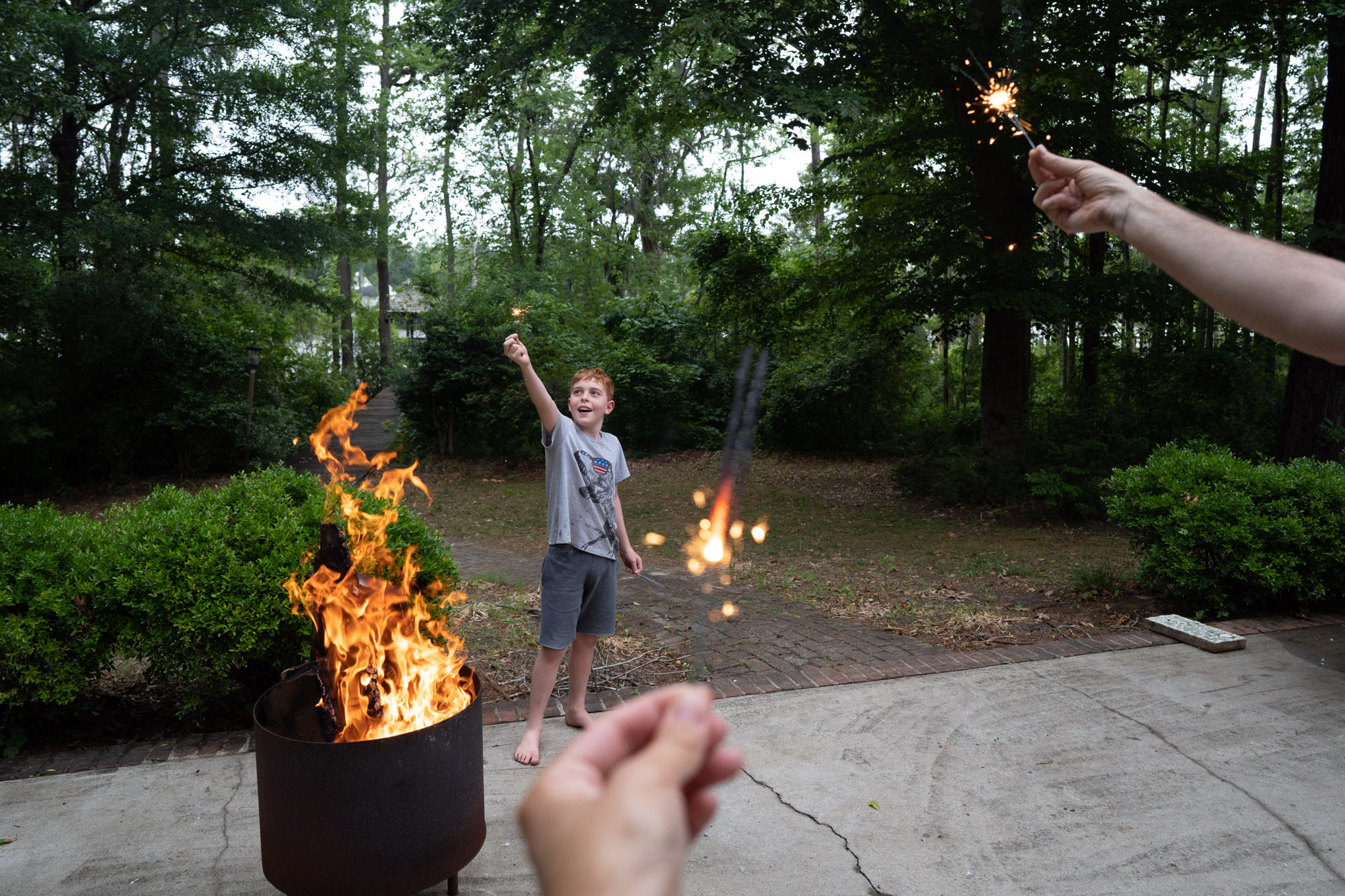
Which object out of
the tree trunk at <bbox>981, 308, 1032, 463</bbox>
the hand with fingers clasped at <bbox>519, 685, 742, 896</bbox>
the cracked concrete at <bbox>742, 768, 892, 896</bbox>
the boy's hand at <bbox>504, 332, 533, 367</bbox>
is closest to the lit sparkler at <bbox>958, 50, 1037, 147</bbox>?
the tree trunk at <bbox>981, 308, 1032, 463</bbox>

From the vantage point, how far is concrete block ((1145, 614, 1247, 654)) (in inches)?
217

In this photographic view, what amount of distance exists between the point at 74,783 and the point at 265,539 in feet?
4.39

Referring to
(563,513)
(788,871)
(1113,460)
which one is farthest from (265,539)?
(1113,460)

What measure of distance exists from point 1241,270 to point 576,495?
3.23 metres

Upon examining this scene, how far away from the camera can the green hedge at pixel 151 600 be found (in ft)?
12.9

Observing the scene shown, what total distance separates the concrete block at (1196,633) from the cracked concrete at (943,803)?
523 mm

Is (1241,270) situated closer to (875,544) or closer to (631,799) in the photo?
(631,799)

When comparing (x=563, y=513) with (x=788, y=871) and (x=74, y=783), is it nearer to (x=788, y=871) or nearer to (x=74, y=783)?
(x=788, y=871)

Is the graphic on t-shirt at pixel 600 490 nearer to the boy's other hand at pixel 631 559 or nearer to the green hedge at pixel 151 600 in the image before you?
the boy's other hand at pixel 631 559

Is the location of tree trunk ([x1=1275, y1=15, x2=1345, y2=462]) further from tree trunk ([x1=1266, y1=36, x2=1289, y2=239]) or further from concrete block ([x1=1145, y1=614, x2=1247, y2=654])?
concrete block ([x1=1145, y1=614, x2=1247, y2=654])

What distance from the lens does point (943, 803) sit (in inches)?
144

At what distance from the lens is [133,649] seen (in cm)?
421

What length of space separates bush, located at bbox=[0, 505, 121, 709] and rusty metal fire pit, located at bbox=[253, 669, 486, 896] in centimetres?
193

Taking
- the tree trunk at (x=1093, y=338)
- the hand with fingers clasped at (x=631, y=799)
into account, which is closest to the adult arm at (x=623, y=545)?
the hand with fingers clasped at (x=631, y=799)
